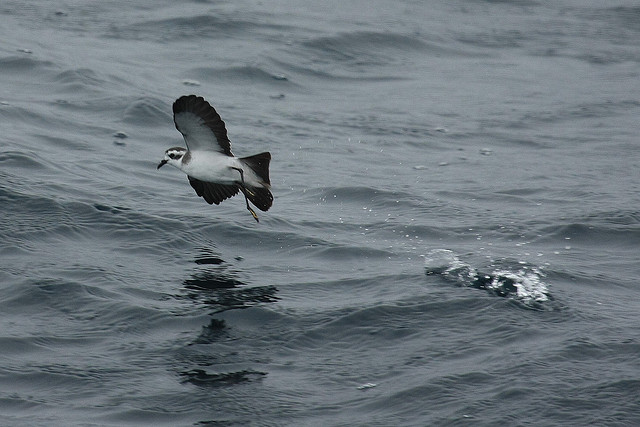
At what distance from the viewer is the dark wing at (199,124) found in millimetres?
10383

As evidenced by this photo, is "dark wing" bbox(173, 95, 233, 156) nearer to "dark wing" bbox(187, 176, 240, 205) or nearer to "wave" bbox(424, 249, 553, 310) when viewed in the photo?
"dark wing" bbox(187, 176, 240, 205)

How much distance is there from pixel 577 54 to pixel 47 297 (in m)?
14.6

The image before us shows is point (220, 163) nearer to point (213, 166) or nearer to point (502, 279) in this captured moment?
point (213, 166)

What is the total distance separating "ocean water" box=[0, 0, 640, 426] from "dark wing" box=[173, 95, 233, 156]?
1208 millimetres

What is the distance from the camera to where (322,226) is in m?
12.6

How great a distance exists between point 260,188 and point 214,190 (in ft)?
2.80

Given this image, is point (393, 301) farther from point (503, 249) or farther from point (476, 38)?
point (476, 38)

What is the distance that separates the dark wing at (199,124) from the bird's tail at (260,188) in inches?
12.1

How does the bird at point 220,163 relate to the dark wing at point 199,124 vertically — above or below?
below

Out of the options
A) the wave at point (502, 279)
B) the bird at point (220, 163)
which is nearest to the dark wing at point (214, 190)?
the bird at point (220, 163)

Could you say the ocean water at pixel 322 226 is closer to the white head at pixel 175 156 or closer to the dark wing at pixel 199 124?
the white head at pixel 175 156

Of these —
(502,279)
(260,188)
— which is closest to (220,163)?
(260,188)

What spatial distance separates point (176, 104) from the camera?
→ 1033 cm

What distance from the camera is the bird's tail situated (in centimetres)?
1092
